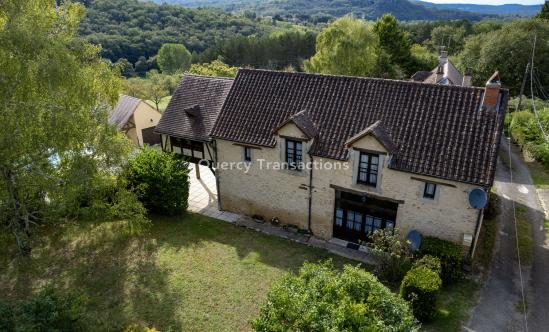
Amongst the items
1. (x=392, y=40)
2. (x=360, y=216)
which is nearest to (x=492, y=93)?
(x=360, y=216)

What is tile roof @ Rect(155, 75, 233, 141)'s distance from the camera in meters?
26.7

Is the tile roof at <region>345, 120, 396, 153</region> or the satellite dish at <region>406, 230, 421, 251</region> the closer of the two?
the tile roof at <region>345, 120, 396, 153</region>

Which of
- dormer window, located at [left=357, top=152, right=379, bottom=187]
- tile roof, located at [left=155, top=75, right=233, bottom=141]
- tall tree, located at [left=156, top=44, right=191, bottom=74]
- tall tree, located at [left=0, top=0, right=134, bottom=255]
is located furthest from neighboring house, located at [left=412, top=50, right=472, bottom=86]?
tall tree, located at [left=156, top=44, right=191, bottom=74]

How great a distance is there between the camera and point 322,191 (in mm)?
21750

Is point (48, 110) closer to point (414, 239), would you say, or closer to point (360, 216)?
point (360, 216)

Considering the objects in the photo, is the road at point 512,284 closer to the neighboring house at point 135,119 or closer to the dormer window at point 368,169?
the dormer window at point 368,169

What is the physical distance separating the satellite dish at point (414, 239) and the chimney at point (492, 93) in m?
7.34

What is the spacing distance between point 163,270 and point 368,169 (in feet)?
40.6

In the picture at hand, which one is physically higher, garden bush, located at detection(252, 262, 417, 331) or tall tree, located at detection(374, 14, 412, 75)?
tall tree, located at detection(374, 14, 412, 75)

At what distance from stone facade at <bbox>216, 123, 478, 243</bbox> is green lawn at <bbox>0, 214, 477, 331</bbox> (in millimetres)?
1828

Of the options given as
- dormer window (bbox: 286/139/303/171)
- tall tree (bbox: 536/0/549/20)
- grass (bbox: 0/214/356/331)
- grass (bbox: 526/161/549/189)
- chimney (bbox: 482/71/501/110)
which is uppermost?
tall tree (bbox: 536/0/549/20)

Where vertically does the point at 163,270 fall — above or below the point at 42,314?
below

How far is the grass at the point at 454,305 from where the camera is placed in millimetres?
16016

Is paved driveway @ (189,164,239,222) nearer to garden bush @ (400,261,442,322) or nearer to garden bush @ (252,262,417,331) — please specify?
garden bush @ (400,261,442,322)
